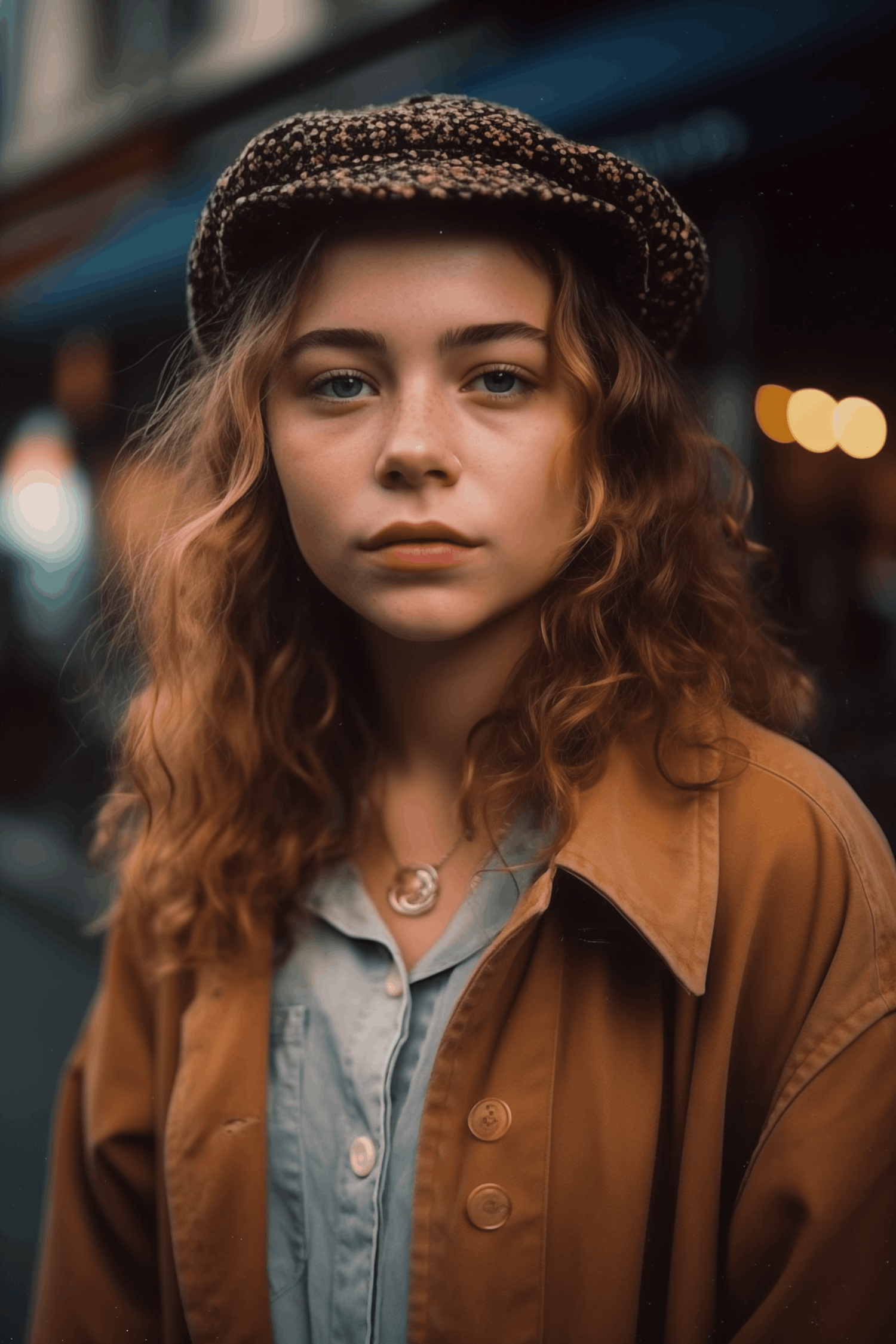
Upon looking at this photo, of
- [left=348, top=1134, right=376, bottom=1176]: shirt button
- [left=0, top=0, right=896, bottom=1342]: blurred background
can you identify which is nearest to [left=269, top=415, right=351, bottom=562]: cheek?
[left=0, top=0, right=896, bottom=1342]: blurred background

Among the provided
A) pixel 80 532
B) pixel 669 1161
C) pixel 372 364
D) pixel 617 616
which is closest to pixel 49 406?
pixel 80 532

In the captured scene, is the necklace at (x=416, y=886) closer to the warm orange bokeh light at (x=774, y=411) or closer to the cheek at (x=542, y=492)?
the cheek at (x=542, y=492)

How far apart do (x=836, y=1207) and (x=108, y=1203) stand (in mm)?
860

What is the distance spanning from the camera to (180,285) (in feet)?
3.50

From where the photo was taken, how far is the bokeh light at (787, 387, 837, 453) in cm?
94

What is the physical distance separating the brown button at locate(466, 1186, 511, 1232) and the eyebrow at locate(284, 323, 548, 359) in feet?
2.61

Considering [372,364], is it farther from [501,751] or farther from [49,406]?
[49,406]

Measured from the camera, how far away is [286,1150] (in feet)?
3.18

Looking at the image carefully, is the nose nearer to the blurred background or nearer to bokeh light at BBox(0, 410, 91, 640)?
the blurred background

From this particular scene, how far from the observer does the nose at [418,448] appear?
807 mm

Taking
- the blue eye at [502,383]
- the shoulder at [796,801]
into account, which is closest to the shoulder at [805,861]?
the shoulder at [796,801]

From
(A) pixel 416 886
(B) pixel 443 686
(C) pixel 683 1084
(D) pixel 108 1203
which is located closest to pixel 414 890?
(A) pixel 416 886

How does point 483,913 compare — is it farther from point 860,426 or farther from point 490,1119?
point 860,426

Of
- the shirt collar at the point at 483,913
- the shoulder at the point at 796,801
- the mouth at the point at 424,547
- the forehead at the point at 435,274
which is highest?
the forehead at the point at 435,274
